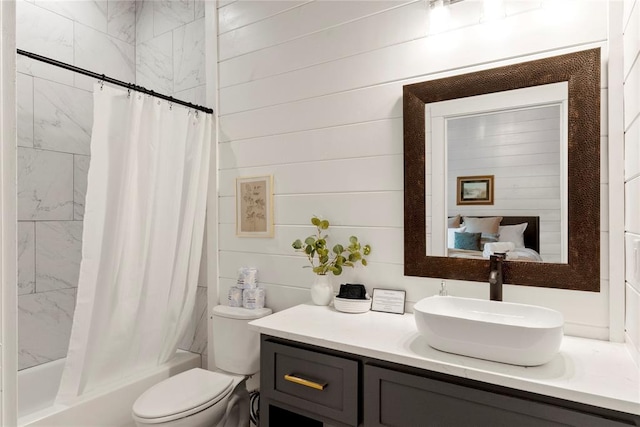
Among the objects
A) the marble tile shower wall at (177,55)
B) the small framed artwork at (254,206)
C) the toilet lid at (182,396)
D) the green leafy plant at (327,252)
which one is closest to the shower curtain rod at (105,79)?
the marble tile shower wall at (177,55)

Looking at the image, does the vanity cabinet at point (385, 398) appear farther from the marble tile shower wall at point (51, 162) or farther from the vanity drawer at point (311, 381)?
the marble tile shower wall at point (51, 162)

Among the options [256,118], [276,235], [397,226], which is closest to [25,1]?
[256,118]

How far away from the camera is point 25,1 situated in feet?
7.46

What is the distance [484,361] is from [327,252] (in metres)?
0.89

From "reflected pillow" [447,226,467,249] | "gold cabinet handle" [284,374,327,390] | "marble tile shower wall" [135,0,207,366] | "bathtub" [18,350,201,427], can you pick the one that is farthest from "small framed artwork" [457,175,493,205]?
"bathtub" [18,350,201,427]

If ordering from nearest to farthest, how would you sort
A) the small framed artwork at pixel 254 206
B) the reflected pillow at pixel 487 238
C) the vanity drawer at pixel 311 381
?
the vanity drawer at pixel 311 381 → the reflected pillow at pixel 487 238 → the small framed artwork at pixel 254 206

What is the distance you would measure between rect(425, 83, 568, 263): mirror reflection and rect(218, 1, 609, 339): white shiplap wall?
139 mm

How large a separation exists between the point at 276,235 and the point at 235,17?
1351 millimetres

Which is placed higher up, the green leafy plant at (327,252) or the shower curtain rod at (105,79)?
the shower curtain rod at (105,79)

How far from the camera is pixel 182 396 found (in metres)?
1.75

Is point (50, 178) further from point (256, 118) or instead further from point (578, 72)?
point (578, 72)

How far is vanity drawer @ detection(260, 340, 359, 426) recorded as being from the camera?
132cm

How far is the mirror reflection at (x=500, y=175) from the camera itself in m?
1.43

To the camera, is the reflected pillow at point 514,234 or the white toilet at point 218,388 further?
the white toilet at point 218,388
